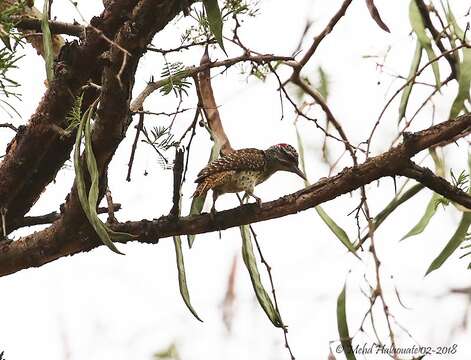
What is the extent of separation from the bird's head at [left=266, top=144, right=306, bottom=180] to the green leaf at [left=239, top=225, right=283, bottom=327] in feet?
1.46

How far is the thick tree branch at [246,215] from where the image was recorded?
1457 mm

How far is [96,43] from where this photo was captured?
1.47 meters

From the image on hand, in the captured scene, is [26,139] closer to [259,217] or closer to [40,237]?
[40,237]

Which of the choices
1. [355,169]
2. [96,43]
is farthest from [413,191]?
[96,43]

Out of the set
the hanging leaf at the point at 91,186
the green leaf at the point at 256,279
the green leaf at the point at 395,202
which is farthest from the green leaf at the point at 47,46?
the green leaf at the point at 395,202

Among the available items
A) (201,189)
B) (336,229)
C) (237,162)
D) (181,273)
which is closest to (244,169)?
(237,162)

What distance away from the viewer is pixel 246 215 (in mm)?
1586

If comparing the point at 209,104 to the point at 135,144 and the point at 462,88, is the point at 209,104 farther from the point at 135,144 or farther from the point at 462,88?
the point at 462,88

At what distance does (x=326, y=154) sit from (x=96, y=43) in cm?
48

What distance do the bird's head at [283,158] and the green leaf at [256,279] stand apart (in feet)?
1.46

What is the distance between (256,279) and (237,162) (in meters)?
0.34

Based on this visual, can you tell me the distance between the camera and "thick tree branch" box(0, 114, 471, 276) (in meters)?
1.46

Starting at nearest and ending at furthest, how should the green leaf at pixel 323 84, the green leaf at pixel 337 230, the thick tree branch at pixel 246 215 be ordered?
the thick tree branch at pixel 246 215 < the green leaf at pixel 337 230 < the green leaf at pixel 323 84

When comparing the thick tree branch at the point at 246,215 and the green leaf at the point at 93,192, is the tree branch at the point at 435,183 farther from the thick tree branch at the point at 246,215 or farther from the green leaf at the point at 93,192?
the green leaf at the point at 93,192
